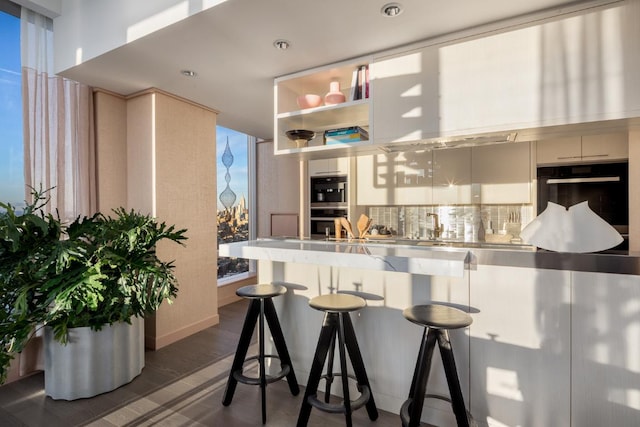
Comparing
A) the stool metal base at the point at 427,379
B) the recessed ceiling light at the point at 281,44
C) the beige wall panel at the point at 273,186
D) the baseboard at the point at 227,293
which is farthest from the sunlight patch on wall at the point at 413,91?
the baseboard at the point at 227,293

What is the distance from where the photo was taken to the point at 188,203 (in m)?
3.45

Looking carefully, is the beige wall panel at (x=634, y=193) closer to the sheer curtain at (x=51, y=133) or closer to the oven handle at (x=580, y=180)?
the oven handle at (x=580, y=180)

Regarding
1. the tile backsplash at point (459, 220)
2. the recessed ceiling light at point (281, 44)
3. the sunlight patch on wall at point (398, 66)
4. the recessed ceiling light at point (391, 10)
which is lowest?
the tile backsplash at point (459, 220)

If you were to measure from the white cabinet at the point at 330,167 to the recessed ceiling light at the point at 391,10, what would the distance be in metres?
2.53

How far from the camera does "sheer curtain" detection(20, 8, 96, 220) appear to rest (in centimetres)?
258

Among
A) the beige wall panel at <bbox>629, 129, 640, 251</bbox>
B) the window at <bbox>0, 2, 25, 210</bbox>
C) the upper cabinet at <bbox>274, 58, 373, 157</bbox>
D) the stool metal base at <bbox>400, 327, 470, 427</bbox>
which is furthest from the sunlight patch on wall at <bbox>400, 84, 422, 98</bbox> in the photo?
the window at <bbox>0, 2, 25, 210</bbox>

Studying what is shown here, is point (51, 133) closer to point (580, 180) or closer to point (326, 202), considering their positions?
point (326, 202)

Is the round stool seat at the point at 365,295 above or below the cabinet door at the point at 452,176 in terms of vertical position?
below

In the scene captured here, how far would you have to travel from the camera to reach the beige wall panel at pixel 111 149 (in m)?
3.07

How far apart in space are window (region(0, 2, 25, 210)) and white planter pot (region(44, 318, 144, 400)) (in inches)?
46.0

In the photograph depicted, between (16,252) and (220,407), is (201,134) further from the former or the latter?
(220,407)

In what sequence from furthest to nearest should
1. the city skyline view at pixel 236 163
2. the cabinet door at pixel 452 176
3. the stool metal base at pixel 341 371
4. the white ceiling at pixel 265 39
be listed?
the city skyline view at pixel 236 163
the cabinet door at pixel 452 176
the white ceiling at pixel 265 39
the stool metal base at pixel 341 371

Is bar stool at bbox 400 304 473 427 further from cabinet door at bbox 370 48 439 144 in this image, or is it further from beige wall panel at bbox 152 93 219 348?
beige wall panel at bbox 152 93 219 348

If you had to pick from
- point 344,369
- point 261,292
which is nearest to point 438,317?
point 344,369
